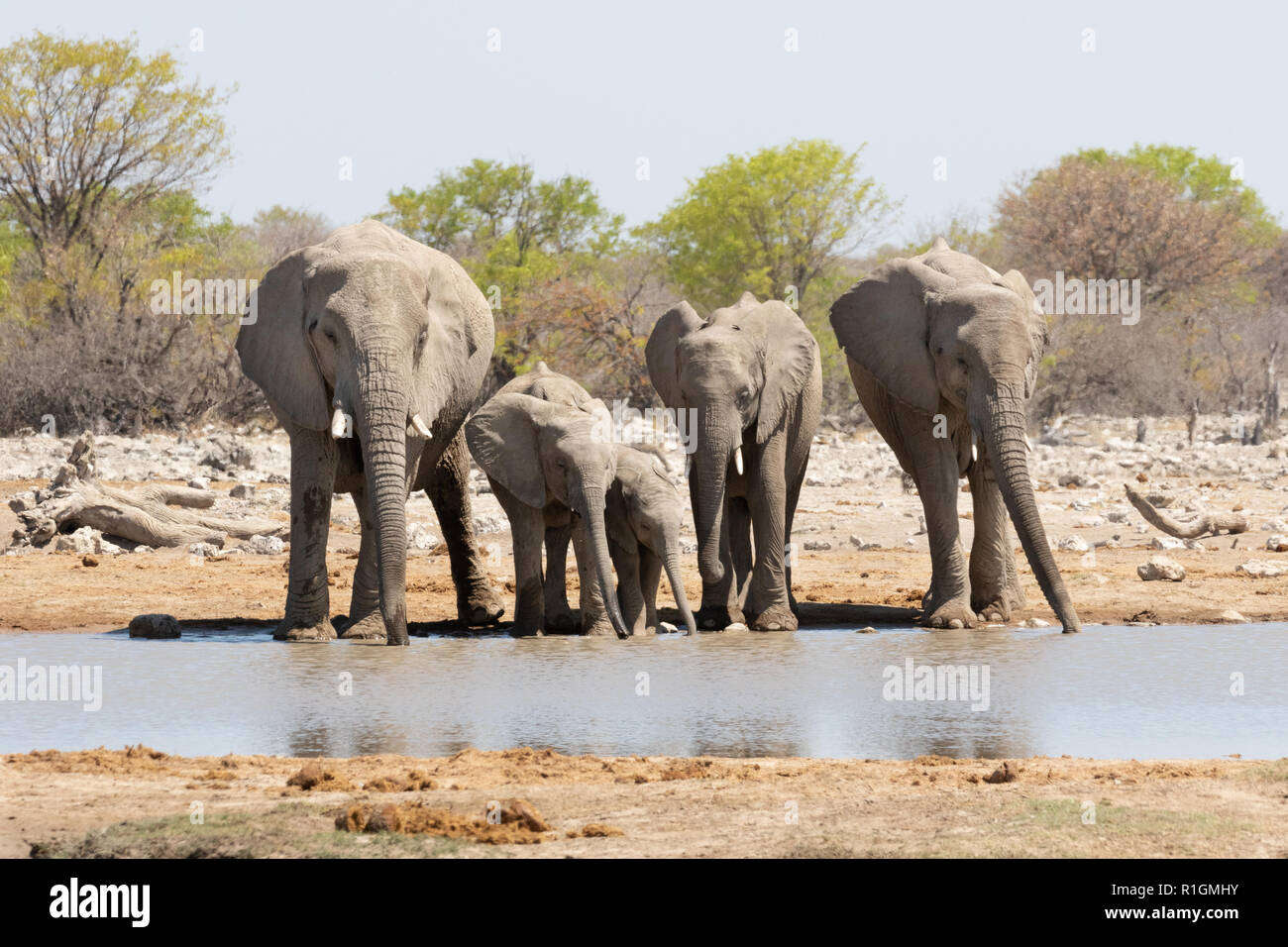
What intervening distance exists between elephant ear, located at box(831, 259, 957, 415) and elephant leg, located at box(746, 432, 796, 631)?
1042 millimetres

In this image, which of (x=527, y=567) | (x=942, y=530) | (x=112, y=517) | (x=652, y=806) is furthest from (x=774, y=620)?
(x=112, y=517)

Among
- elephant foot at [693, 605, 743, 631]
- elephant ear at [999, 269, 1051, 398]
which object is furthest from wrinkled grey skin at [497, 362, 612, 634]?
elephant ear at [999, 269, 1051, 398]

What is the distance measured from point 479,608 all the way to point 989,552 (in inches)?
145

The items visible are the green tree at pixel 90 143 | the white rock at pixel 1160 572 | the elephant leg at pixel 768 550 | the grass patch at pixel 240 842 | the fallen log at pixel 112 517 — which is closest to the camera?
the grass patch at pixel 240 842

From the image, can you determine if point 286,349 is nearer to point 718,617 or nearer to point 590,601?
point 590,601

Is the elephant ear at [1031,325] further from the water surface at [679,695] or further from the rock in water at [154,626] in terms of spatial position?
the rock in water at [154,626]

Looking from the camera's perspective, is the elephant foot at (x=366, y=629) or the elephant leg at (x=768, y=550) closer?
the elephant foot at (x=366, y=629)

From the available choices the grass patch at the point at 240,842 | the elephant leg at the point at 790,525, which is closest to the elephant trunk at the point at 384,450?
the elephant leg at the point at 790,525

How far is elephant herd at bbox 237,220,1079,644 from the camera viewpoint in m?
11.0

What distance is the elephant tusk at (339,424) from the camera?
35.1 ft

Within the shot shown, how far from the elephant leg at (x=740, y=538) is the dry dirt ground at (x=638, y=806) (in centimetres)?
550

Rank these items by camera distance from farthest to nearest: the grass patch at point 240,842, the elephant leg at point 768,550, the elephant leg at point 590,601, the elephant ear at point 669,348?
the elephant ear at point 669,348 → the elephant leg at point 768,550 → the elephant leg at point 590,601 → the grass patch at point 240,842
